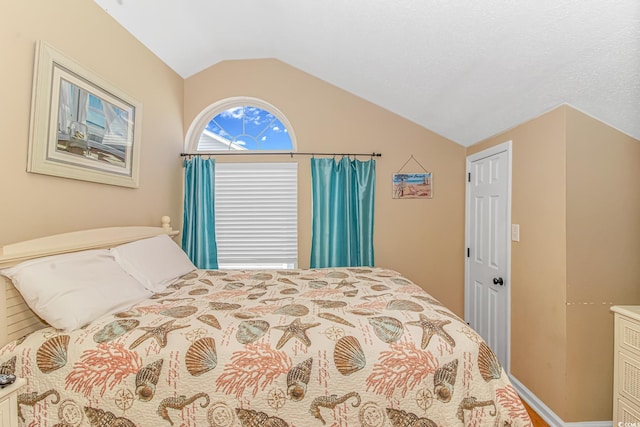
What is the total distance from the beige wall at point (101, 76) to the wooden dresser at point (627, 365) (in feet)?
10.2

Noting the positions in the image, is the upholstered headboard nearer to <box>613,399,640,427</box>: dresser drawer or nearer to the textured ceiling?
the textured ceiling

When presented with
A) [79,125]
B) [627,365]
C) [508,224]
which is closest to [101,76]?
[79,125]

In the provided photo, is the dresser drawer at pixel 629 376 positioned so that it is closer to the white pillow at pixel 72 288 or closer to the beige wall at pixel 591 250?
the beige wall at pixel 591 250

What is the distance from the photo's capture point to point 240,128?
338 cm

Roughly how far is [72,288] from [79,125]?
1.07 metres

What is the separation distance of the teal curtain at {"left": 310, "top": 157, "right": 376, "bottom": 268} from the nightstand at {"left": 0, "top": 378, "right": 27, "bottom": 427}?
89.5 inches

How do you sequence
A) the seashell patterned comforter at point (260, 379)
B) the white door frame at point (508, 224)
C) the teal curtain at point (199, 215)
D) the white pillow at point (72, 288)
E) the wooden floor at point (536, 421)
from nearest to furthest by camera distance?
the seashell patterned comforter at point (260, 379), the white pillow at point (72, 288), the wooden floor at point (536, 421), the white door frame at point (508, 224), the teal curtain at point (199, 215)

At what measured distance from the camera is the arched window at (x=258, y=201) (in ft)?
10.7

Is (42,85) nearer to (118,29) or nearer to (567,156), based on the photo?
(118,29)

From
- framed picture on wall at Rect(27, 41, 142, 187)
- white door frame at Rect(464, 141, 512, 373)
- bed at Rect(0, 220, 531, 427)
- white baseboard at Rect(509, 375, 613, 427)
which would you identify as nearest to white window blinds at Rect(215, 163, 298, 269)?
framed picture on wall at Rect(27, 41, 142, 187)

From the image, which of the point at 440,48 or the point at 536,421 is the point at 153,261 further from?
the point at 536,421

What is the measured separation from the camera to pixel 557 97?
1.85 meters

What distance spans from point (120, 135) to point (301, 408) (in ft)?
7.27

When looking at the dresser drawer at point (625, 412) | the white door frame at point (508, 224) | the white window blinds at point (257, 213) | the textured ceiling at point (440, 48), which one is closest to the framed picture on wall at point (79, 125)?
the textured ceiling at point (440, 48)
